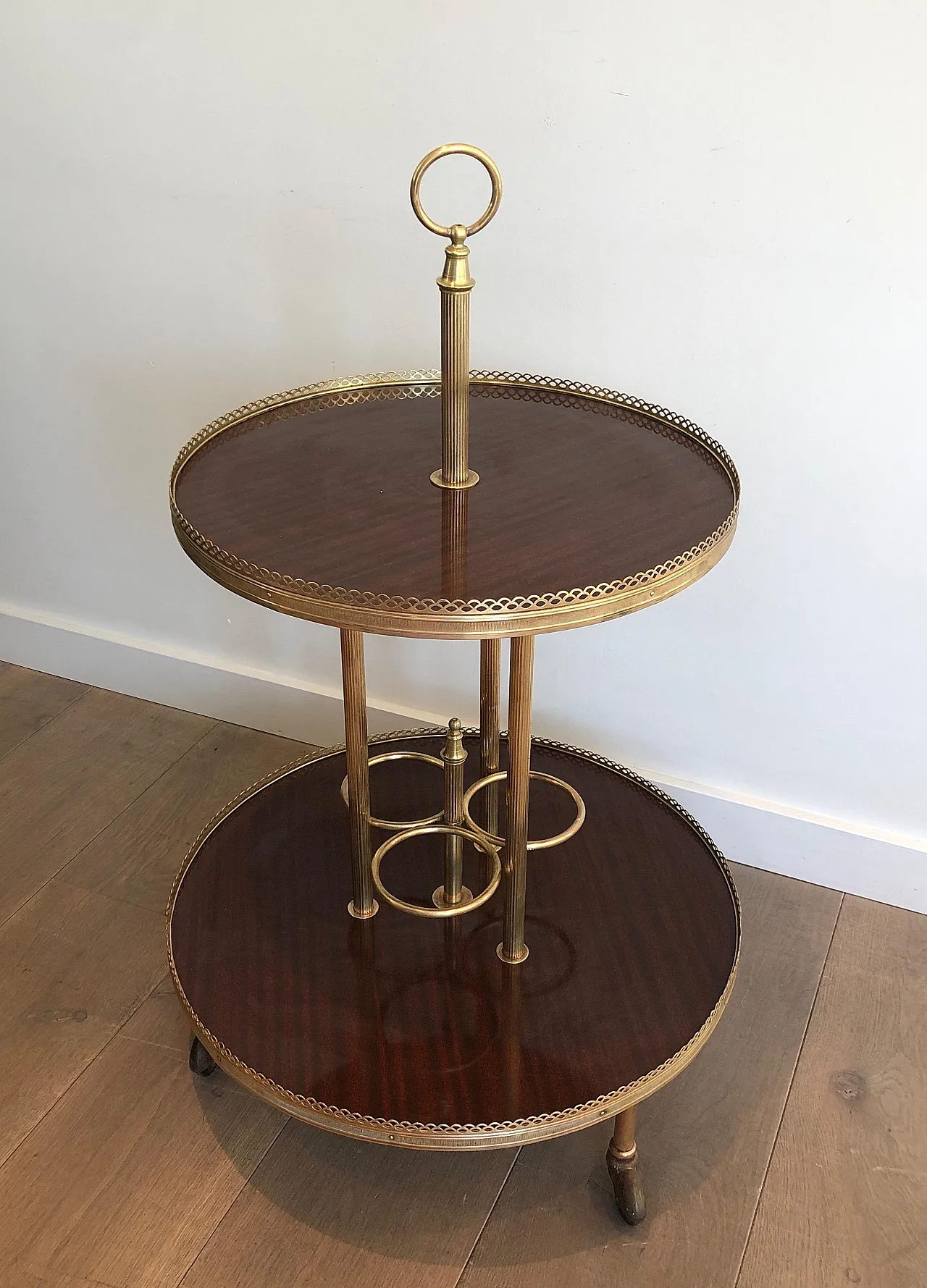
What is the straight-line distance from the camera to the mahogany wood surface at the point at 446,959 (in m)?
1.31

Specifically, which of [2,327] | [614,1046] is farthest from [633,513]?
[2,327]

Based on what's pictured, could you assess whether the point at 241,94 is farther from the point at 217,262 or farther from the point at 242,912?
the point at 242,912

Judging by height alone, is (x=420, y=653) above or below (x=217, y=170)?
below

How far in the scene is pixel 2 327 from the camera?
213 cm

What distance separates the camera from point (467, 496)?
123 cm

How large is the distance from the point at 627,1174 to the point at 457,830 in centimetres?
45

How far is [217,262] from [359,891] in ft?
3.39

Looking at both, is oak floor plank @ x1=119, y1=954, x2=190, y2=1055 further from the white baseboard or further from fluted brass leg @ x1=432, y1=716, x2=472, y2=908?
the white baseboard

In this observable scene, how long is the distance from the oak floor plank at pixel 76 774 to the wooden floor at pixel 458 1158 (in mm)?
64

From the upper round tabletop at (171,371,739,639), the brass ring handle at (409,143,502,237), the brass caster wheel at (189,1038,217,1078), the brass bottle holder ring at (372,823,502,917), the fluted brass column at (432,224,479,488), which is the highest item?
the brass ring handle at (409,143,502,237)

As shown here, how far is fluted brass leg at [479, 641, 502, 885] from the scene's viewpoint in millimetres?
1557

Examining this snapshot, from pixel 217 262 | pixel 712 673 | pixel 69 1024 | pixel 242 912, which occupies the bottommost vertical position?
pixel 69 1024

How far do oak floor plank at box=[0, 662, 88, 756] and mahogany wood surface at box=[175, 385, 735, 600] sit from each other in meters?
1.09

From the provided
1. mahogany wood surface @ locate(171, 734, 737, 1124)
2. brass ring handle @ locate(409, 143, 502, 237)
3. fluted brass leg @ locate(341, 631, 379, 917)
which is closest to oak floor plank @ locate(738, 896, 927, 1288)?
mahogany wood surface @ locate(171, 734, 737, 1124)
